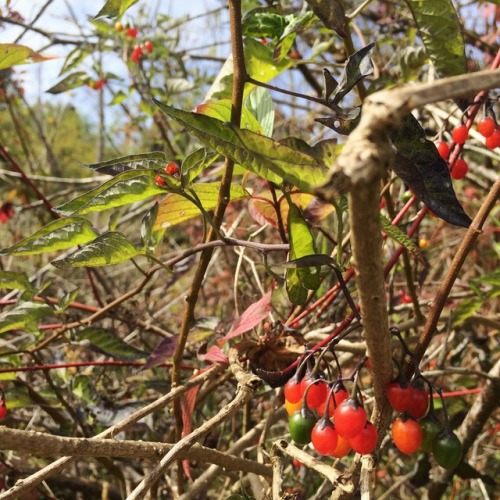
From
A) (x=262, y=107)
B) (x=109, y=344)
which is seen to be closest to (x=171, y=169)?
(x=262, y=107)

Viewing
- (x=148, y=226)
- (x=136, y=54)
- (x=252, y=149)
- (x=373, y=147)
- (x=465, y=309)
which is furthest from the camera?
(x=136, y=54)

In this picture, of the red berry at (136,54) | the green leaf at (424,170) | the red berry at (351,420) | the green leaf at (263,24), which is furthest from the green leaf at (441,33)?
the red berry at (136,54)

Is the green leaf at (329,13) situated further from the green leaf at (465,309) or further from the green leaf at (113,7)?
the green leaf at (465,309)

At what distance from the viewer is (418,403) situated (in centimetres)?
61

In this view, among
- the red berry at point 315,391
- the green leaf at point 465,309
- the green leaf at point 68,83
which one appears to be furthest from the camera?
the green leaf at point 68,83

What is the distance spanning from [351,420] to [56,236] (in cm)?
43

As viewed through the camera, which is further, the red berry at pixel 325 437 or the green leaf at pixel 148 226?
the green leaf at pixel 148 226

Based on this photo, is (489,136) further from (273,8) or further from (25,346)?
(25,346)

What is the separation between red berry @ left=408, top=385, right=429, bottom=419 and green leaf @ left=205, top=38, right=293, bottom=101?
58 centimetres

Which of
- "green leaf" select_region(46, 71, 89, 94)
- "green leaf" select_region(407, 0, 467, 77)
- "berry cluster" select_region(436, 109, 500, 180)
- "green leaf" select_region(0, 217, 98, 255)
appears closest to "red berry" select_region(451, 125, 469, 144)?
"berry cluster" select_region(436, 109, 500, 180)

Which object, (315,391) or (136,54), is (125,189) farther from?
(136,54)

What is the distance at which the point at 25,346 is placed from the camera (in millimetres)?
1154

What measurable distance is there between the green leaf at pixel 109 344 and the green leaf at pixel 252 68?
518 mm

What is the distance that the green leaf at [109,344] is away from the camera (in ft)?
3.83
